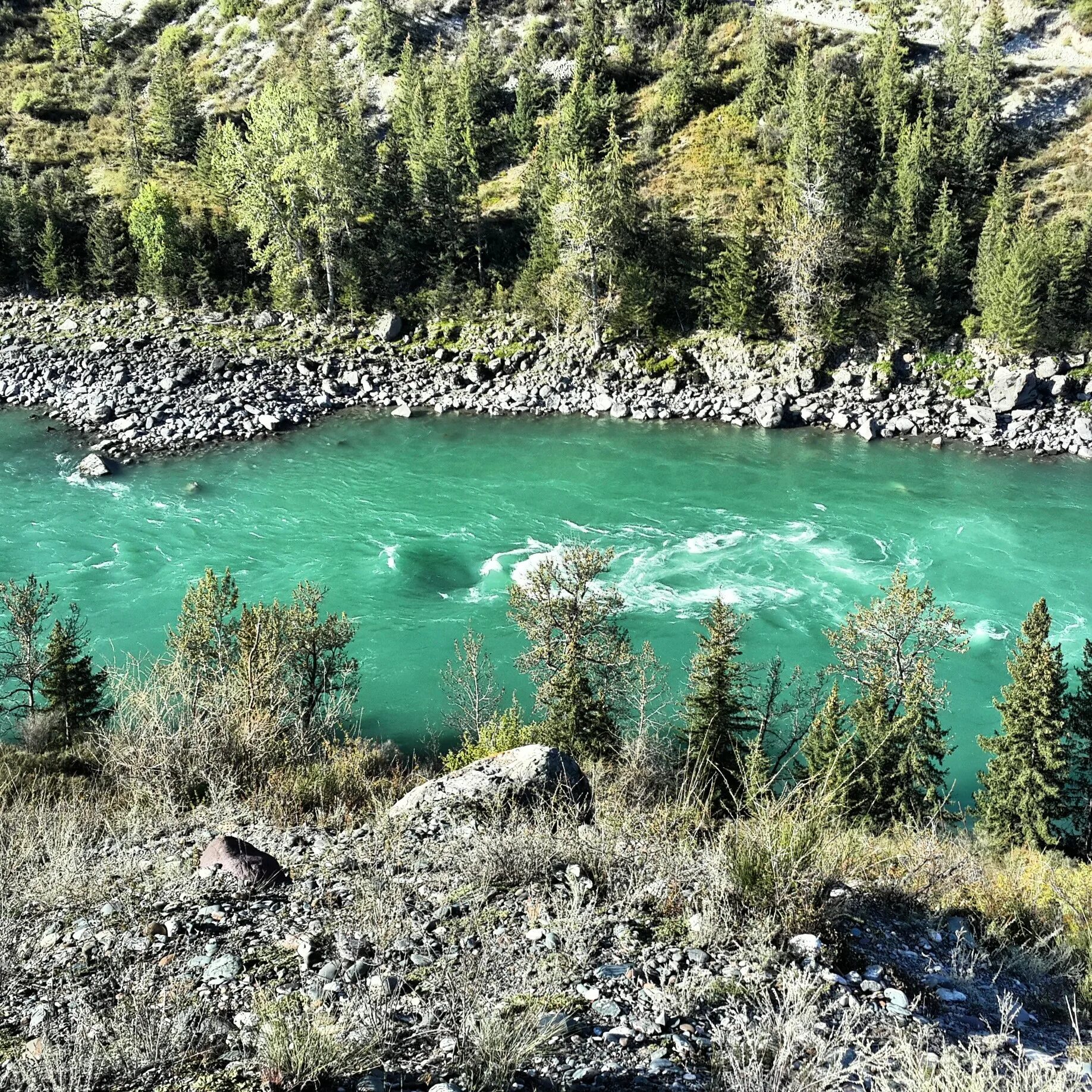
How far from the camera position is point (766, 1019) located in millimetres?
5664

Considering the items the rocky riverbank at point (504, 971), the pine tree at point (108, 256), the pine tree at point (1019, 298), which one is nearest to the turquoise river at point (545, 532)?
the pine tree at point (1019, 298)

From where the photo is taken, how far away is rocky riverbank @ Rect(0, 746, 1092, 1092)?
17.7 ft

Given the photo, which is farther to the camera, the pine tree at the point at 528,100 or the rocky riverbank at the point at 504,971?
the pine tree at the point at 528,100

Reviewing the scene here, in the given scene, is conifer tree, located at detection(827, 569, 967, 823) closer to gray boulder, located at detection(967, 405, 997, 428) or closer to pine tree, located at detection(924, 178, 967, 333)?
gray boulder, located at detection(967, 405, 997, 428)

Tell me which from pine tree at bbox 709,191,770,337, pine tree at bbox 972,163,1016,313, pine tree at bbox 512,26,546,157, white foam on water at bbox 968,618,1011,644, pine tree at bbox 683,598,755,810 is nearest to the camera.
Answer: pine tree at bbox 683,598,755,810

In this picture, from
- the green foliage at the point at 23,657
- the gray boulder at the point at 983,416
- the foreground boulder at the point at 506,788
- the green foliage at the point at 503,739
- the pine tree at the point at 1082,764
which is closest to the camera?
the foreground boulder at the point at 506,788

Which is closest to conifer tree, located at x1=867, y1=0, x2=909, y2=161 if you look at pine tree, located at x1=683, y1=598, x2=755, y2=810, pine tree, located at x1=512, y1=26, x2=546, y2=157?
pine tree, located at x1=512, y1=26, x2=546, y2=157

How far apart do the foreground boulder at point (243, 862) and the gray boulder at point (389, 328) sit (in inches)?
2040

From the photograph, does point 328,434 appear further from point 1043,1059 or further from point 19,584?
point 1043,1059

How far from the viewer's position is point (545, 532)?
3622 centimetres

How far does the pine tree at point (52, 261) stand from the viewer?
61.4 m

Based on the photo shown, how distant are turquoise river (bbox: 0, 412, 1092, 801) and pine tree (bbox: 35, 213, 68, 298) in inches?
751

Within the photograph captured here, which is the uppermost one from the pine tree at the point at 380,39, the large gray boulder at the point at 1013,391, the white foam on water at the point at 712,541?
the pine tree at the point at 380,39

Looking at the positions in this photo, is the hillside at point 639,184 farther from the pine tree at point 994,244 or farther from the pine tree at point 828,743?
the pine tree at point 828,743
